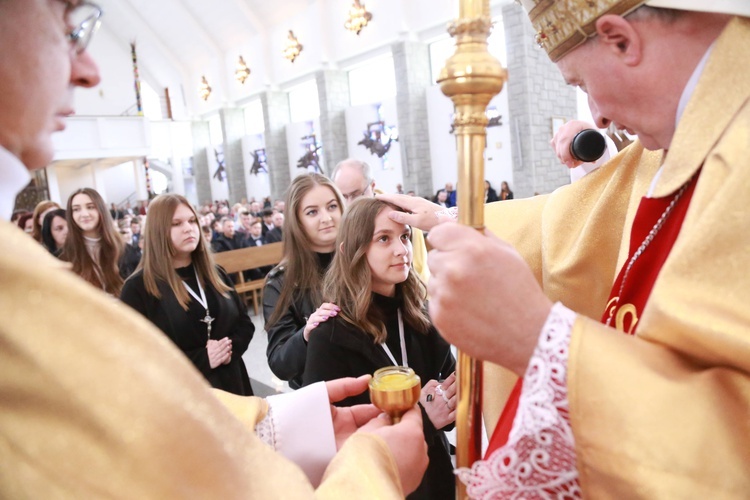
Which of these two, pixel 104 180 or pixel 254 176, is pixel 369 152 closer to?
pixel 254 176

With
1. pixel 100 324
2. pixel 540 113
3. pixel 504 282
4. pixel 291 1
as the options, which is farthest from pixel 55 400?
pixel 291 1

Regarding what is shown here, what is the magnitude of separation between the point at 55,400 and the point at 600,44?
98cm

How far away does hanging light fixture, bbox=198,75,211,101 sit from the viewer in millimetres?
20062

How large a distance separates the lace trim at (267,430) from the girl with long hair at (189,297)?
1689mm

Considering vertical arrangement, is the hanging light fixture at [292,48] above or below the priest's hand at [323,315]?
above

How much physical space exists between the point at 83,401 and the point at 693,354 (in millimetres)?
760

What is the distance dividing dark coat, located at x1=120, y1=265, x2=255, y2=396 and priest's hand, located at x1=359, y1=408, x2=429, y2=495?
1987 millimetres

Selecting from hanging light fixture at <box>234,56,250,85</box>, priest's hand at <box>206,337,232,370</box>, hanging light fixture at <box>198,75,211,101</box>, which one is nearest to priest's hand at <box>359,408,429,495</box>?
priest's hand at <box>206,337,232,370</box>

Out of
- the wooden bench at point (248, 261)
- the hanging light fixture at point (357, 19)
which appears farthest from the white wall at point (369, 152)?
the wooden bench at point (248, 261)

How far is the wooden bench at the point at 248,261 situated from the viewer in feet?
24.0

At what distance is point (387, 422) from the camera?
3.65 feet

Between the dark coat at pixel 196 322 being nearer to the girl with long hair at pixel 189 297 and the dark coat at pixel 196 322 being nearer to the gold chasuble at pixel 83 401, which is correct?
the girl with long hair at pixel 189 297

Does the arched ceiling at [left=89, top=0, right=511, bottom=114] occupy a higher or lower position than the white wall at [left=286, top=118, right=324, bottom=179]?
higher

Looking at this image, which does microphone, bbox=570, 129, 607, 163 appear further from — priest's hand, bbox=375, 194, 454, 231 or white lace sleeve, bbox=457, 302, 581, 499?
white lace sleeve, bbox=457, 302, 581, 499
